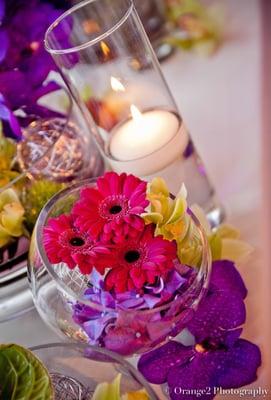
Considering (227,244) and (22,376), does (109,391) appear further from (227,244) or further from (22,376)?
(227,244)

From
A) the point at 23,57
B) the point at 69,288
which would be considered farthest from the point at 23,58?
the point at 69,288

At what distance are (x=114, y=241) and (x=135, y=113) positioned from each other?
177 millimetres

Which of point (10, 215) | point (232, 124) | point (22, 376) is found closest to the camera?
point (22, 376)

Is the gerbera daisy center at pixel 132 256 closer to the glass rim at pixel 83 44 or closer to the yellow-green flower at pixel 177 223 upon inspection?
the yellow-green flower at pixel 177 223

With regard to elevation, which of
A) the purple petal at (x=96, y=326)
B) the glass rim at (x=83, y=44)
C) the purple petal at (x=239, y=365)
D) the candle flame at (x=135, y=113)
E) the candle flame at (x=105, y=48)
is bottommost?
the purple petal at (x=239, y=365)

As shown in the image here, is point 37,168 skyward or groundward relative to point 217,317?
skyward

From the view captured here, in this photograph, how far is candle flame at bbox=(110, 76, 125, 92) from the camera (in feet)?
1.73

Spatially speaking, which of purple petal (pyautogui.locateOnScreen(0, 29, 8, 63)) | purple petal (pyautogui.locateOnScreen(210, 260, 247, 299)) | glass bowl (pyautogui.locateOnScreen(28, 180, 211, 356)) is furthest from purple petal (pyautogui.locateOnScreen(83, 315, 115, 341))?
purple petal (pyautogui.locateOnScreen(0, 29, 8, 63))

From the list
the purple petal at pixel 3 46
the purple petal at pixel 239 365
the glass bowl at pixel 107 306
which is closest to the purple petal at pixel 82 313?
the glass bowl at pixel 107 306

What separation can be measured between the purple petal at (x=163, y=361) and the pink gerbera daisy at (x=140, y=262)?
0.09 meters

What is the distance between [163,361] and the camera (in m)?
0.46

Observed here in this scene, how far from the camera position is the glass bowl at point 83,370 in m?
0.39

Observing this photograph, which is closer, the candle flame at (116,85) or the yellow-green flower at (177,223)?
the yellow-green flower at (177,223)

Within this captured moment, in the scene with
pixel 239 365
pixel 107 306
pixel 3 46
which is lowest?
pixel 239 365
